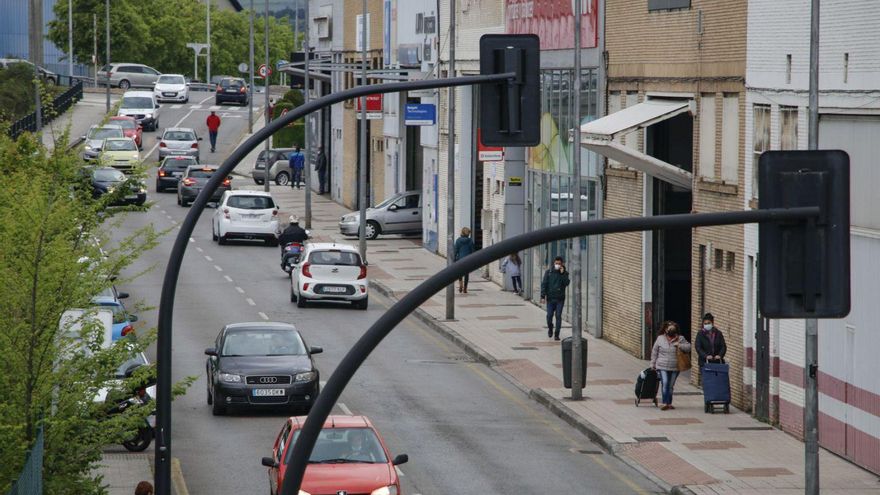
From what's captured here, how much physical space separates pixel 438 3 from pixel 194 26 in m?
96.2

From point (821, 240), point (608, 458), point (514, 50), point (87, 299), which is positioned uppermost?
point (514, 50)

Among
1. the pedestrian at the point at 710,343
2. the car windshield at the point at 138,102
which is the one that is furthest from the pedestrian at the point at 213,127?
the pedestrian at the point at 710,343

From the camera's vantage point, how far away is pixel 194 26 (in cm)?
14675

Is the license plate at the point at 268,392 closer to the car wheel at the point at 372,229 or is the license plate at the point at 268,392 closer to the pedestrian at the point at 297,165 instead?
the car wheel at the point at 372,229

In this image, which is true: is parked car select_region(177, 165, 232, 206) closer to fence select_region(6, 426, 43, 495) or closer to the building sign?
the building sign

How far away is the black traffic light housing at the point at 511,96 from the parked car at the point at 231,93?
313 feet

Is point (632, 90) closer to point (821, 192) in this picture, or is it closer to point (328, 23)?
point (821, 192)

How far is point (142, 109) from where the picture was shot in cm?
9456

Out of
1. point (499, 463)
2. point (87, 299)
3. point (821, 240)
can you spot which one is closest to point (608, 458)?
point (499, 463)

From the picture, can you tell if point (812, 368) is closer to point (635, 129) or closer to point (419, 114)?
point (635, 129)

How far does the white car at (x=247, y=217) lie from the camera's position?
55750 millimetres

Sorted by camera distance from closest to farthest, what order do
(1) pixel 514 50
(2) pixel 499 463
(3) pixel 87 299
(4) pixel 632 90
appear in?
1. (1) pixel 514 50
2. (3) pixel 87 299
3. (2) pixel 499 463
4. (4) pixel 632 90

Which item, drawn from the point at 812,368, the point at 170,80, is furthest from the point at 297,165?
the point at 812,368

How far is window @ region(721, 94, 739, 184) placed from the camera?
29.7 meters
